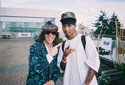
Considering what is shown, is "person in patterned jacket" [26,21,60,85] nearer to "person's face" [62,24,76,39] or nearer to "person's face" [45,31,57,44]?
"person's face" [45,31,57,44]

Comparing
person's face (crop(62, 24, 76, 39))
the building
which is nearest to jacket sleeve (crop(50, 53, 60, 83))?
person's face (crop(62, 24, 76, 39))

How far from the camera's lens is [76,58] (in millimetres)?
2945

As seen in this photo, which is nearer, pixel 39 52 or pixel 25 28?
pixel 39 52

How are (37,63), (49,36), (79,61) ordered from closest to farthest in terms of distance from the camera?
(79,61)
(37,63)
(49,36)

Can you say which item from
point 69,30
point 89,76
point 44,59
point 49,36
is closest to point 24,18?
point 49,36

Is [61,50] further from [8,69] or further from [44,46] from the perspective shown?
[8,69]

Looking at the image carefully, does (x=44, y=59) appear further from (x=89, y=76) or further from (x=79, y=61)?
(x=89, y=76)

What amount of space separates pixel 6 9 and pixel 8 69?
29.8 meters

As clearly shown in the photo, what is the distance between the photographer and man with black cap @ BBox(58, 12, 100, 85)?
291cm

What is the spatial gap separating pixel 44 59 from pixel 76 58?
402 millimetres

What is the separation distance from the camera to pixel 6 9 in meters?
40.2

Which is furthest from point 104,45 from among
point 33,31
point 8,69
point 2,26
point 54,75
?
point 33,31

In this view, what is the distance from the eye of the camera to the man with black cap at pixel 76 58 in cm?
291

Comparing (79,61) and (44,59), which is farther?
(44,59)
